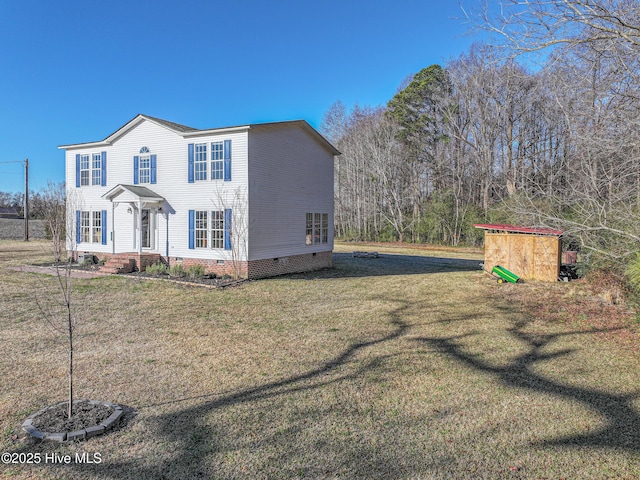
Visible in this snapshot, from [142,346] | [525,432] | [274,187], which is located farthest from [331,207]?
[525,432]

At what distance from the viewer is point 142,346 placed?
621 cm

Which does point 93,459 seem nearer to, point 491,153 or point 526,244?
point 526,244

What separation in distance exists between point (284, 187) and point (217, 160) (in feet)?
8.25

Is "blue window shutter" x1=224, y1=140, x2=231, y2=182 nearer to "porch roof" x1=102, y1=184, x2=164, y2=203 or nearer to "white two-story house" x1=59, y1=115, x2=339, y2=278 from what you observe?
"white two-story house" x1=59, y1=115, x2=339, y2=278

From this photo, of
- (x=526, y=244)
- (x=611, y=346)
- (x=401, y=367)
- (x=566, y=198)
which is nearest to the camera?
(x=401, y=367)

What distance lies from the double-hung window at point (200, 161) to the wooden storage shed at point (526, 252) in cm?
977

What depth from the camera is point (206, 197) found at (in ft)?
46.0

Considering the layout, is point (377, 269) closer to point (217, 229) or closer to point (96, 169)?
point (217, 229)

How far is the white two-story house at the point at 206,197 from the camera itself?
44.1ft

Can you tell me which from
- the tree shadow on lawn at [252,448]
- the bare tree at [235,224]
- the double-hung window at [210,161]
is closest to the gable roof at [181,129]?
the double-hung window at [210,161]

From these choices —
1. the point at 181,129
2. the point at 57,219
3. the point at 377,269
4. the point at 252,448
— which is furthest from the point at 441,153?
the point at 252,448

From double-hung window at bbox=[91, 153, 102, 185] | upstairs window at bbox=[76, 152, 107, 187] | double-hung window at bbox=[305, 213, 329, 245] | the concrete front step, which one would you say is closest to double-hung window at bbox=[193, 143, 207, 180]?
the concrete front step

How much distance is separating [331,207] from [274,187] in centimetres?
385

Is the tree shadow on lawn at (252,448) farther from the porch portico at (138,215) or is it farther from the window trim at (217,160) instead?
the porch portico at (138,215)
